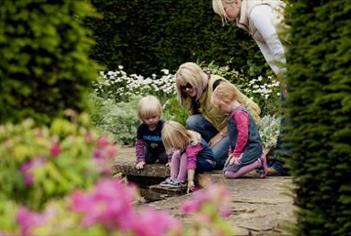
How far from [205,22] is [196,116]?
4.56m

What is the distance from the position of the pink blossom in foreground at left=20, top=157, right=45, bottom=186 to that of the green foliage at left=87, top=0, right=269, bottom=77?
356 inches

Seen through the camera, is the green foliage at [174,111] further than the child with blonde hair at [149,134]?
Yes

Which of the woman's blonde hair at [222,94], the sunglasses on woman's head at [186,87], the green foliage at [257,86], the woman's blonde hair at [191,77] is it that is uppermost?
the green foliage at [257,86]

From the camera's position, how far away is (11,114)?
12.3ft

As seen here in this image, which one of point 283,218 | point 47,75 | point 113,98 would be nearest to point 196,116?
point 283,218

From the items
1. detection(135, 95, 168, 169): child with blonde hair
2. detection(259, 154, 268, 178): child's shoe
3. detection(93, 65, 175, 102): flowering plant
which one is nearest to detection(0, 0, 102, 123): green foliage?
detection(259, 154, 268, 178): child's shoe

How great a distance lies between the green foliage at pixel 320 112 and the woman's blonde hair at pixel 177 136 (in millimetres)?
2730

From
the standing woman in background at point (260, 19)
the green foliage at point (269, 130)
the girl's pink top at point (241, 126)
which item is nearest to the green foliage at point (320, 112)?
the standing woman in background at point (260, 19)

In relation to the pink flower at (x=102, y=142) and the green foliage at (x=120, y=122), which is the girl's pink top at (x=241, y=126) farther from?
the pink flower at (x=102, y=142)

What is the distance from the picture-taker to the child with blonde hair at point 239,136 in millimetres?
7414

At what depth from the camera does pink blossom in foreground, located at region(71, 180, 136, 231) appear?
2.70 m

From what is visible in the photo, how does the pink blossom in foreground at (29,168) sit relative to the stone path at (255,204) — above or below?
above

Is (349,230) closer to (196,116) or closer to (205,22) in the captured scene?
(196,116)

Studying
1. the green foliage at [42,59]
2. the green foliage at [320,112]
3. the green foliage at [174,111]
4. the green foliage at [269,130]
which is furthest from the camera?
the green foliage at [174,111]
